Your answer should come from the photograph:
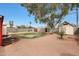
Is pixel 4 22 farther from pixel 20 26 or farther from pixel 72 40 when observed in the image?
pixel 72 40

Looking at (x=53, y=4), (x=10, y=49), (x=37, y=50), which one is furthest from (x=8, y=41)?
(x=53, y=4)

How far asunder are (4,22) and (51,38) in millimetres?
401

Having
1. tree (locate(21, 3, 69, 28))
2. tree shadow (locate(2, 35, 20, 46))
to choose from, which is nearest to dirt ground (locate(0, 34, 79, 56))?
tree shadow (locate(2, 35, 20, 46))

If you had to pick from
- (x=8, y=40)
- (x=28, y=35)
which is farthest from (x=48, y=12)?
(x=8, y=40)

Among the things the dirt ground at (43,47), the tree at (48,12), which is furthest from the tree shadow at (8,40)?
the tree at (48,12)

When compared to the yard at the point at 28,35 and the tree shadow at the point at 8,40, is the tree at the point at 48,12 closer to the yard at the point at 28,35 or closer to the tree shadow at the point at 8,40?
the yard at the point at 28,35

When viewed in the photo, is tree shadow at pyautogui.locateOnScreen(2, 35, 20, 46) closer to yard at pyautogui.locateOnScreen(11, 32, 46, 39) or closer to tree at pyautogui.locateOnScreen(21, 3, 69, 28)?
yard at pyautogui.locateOnScreen(11, 32, 46, 39)

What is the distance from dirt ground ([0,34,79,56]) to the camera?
1695 millimetres

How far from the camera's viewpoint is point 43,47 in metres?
1.71

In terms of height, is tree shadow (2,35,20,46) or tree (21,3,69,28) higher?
tree (21,3,69,28)

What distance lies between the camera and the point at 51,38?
5.66 feet

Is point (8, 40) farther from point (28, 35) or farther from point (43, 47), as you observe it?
point (43, 47)

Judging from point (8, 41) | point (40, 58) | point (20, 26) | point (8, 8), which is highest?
point (8, 8)

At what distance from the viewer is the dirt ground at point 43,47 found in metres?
1.70
